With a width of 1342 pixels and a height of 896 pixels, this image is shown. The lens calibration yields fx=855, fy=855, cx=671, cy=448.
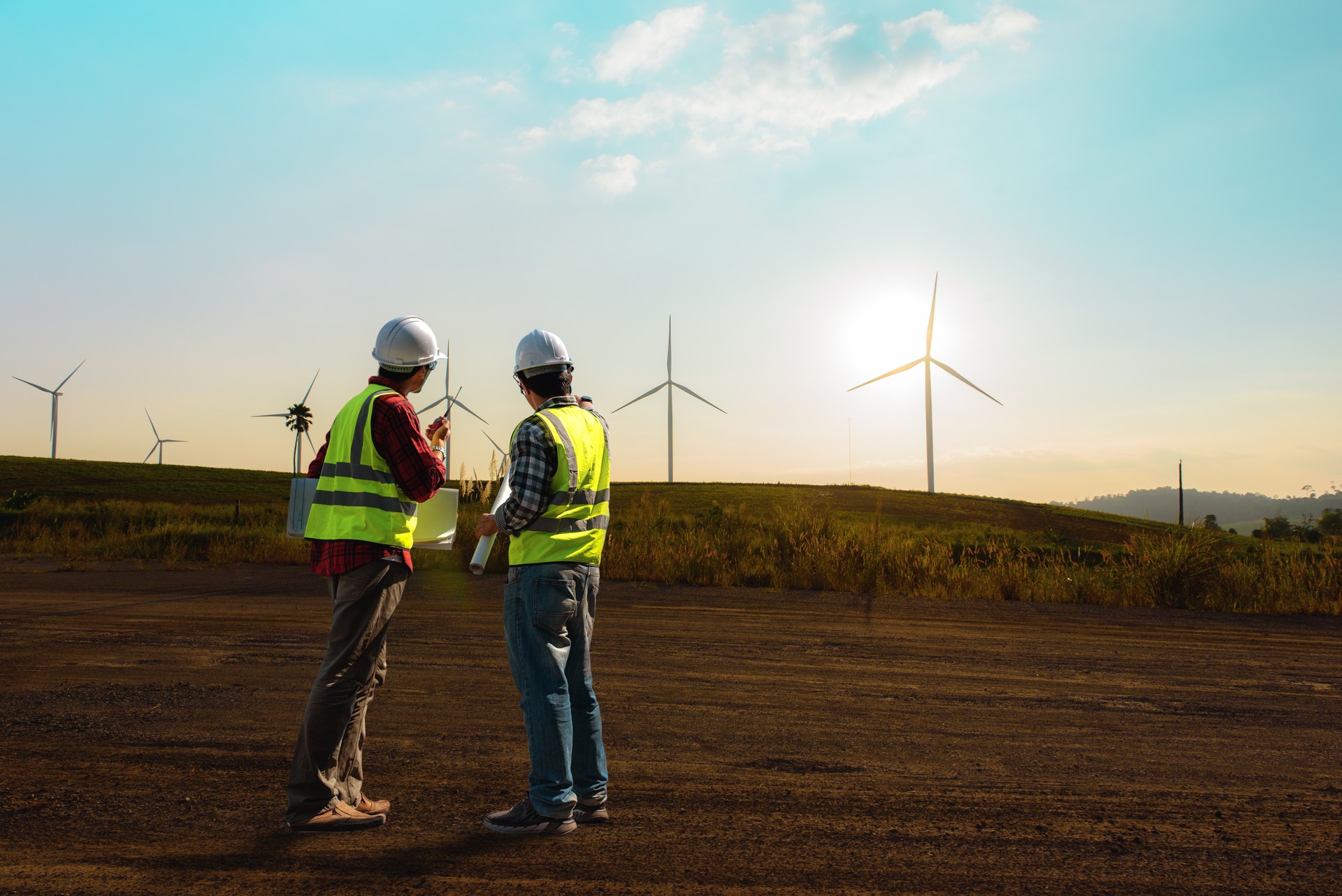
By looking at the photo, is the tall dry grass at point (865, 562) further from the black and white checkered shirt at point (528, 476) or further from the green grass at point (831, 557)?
the black and white checkered shirt at point (528, 476)

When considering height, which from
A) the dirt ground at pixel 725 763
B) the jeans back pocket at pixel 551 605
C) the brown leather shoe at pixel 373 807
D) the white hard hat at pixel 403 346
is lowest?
the dirt ground at pixel 725 763

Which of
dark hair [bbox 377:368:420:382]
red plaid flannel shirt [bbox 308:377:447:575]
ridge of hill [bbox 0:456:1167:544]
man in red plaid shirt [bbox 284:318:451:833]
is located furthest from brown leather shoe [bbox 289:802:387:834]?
ridge of hill [bbox 0:456:1167:544]

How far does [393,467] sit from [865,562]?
42.4ft

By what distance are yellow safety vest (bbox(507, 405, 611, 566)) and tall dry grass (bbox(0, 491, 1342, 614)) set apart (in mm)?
10800

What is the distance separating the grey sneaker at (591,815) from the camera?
4145 mm

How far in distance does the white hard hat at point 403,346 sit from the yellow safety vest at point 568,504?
655 mm

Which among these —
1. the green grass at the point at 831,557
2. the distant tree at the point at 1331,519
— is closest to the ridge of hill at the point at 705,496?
the distant tree at the point at 1331,519

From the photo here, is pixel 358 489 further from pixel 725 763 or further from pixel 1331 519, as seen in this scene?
pixel 1331 519

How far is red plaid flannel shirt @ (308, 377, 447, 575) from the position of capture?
3910mm

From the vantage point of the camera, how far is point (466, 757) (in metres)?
5.14

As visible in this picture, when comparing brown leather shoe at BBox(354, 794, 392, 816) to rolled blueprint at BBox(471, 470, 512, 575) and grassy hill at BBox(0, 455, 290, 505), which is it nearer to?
rolled blueprint at BBox(471, 470, 512, 575)

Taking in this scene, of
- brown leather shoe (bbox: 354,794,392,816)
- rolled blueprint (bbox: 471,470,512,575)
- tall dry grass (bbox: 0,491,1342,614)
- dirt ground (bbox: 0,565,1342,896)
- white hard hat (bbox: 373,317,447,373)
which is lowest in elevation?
dirt ground (bbox: 0,565,1342,896)

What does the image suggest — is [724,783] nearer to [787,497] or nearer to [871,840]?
[871,840]

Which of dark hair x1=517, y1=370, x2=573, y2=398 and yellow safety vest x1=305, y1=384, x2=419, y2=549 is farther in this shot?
dark hair x1=517, y1=370, x2=573, y2=398
